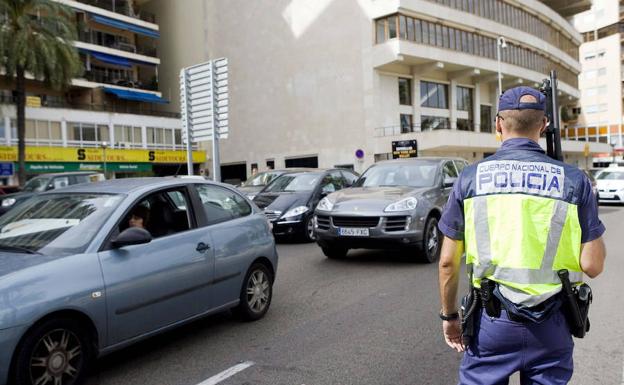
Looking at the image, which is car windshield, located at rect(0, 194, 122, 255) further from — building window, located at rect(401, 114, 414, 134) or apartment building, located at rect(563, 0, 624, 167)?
apartment building, located at rect(563, 0, 624, 167)

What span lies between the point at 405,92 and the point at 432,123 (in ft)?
11.7

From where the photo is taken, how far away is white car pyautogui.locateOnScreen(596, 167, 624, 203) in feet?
67.4

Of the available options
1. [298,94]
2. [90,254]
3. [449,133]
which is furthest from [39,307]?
[298,94]

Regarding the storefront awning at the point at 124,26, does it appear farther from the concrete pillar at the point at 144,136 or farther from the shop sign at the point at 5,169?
the shop sign at the point at 5,169

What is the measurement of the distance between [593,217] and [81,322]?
318 cm

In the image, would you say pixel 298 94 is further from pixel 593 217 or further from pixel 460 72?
pixel 593 217

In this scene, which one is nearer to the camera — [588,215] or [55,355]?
[588,215]

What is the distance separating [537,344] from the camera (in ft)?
6.78

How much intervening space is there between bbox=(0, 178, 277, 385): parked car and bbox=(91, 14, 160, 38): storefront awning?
145ft

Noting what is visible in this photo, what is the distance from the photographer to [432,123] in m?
43.3

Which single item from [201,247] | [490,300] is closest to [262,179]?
[201,247]

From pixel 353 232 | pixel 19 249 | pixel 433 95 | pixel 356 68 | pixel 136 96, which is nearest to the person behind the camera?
pixel 19 249

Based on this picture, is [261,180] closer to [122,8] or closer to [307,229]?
[307,229]

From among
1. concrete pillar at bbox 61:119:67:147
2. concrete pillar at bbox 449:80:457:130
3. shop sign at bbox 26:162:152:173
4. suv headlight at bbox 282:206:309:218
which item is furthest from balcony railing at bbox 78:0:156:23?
suv headlight at bbox 282:206:309:218
